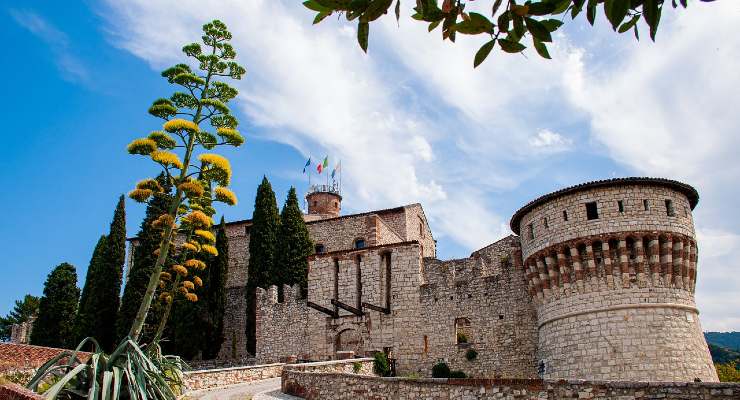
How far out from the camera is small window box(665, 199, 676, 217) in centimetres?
2105

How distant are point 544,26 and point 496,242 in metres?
30.0

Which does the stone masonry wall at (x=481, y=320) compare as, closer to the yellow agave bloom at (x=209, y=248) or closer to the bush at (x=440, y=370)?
the bush at (x=440, y=370)

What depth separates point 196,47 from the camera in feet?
54.2

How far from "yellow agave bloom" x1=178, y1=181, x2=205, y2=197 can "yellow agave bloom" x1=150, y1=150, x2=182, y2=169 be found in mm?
783

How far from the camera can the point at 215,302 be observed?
34656 millimetres

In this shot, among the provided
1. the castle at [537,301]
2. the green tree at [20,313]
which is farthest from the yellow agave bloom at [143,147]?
the green tree at [20,313]

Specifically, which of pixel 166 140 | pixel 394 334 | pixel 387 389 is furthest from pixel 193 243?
pixel 394 334

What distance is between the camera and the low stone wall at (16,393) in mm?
8885

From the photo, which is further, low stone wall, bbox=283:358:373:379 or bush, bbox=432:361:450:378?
bush, bbox=432:361:450:378

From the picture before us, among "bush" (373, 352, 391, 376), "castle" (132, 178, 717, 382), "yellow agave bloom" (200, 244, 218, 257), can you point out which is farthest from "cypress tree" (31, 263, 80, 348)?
"yellow agave bloom" (200, 244, 218, 257)

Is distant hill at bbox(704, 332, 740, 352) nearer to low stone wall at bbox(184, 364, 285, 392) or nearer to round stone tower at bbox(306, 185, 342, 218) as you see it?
round stone tower at bbox(306, 185, 342, 218)

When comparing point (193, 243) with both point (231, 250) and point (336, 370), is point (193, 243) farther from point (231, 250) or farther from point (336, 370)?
point (231, 250)

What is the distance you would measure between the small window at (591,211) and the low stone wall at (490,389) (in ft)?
32.9

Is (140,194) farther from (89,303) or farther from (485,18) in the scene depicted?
(89,303)
